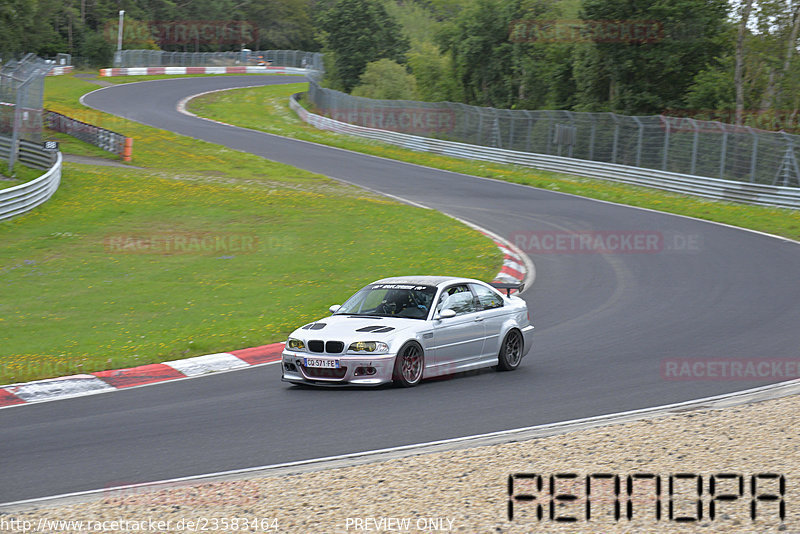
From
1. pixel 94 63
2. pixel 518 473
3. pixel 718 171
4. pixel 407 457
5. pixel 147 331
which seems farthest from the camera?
pixel 94 63

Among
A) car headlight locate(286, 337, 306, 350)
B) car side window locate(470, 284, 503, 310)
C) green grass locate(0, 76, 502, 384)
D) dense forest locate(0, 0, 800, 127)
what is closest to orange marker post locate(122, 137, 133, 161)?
green grass locate(0, 76, 502, 384)

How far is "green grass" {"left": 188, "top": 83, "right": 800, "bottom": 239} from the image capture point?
91.5ft

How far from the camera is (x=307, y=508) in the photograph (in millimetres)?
6418

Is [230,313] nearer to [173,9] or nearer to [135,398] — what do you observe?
[135,398]

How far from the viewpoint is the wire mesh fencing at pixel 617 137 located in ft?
101

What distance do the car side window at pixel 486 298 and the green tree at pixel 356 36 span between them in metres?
62.9

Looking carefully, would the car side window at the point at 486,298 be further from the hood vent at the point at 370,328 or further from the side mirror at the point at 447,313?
the hood vent at the point at 370,328

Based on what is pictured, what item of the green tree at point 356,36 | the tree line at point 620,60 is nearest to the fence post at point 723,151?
the tree line at point 620,60

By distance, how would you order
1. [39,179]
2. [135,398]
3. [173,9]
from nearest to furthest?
[135,398]
[39,179]
[173,9]

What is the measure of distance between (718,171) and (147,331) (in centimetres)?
2350

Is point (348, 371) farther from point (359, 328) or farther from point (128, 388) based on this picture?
point (128, 388)

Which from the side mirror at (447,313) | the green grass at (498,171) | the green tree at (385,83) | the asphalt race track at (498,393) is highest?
the green tree at (385,83)

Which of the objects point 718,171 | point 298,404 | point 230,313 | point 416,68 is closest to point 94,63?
point 416,68

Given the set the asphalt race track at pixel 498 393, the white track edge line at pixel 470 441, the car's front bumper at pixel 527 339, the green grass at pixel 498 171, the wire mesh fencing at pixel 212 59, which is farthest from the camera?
the wire mesh fencing at pixel 212 59
